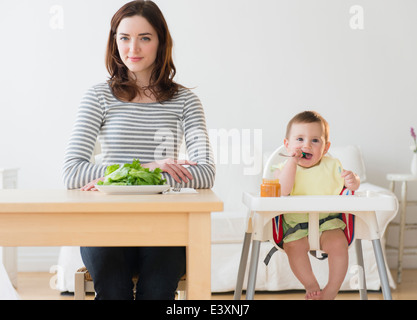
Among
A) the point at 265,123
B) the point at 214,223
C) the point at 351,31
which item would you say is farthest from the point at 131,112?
the point at 351,31

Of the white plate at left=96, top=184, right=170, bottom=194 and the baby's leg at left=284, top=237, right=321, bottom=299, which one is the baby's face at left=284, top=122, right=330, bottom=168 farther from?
the white plate at left=96, top=184, right=170, bottom=194

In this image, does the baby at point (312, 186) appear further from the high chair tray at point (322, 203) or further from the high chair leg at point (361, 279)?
the high chair tray at point (322, 203)

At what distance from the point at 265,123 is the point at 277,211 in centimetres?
189

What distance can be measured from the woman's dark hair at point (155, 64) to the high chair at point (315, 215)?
41 cm

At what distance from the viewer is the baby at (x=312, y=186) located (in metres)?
1.75

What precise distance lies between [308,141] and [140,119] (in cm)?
54

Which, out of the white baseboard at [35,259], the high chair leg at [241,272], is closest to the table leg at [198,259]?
the high chair leg at [241,272]

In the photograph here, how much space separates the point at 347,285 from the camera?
9.48 feet

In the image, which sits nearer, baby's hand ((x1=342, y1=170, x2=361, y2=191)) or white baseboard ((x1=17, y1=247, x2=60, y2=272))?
baby's hand ((x1=342, y1=170, x2=361, y2=191))

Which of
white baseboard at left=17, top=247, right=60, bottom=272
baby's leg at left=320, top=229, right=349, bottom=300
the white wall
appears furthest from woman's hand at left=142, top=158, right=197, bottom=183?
white baseboard at left=17, top=247, right=60, bottom=272

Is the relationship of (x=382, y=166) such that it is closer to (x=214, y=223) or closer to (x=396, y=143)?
(x=396, y=143)

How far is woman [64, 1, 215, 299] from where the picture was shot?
1521 mm

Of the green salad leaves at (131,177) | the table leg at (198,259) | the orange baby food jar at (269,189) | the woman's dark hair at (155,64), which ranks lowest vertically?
the table leg at (198,259)

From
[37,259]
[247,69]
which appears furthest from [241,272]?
[37,259]
